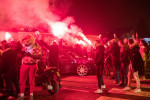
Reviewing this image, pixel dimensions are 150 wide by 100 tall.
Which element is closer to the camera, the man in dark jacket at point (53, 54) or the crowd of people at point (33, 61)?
the crowd of people at point (33, 61)

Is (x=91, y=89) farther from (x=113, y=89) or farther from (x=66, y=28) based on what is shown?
(x=66, y=28)

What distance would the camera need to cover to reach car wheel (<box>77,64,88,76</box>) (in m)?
11.4

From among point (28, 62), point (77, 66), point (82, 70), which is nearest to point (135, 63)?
point (28, 62)

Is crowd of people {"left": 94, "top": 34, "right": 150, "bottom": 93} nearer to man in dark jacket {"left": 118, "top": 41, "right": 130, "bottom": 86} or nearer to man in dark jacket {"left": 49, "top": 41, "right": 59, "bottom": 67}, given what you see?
man in dark jacket {"left": 118, "top": 41, "right": 130, "bottom": 86}

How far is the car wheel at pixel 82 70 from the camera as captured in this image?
11.4 metres

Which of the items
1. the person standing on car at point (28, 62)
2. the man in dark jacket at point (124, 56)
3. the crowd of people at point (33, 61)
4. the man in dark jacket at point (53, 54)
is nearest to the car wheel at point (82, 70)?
the crowd of people at point (33, 61)

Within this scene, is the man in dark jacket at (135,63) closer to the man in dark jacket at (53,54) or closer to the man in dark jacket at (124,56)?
the man in dark jacket at (124,56)

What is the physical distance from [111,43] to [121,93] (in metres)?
2.56

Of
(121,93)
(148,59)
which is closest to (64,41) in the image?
(148,59)

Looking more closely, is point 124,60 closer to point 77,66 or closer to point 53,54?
point 53,54

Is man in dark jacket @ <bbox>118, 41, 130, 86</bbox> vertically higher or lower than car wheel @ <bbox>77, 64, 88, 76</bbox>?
higher

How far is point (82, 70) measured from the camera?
11406 mm

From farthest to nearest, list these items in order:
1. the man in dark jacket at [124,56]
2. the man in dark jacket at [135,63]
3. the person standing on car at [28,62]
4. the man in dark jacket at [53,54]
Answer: the man in dark jacket at [53,54], the man in dark jacket at [124,56], the man in dark jacket at [135,63], the person standing on car at [28,62]

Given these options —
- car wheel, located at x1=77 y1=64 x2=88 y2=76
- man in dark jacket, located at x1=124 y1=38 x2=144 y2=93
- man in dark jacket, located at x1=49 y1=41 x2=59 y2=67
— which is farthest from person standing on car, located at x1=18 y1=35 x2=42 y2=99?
car wheel, located at x1=77 y1=64 x2=88 y2=76
